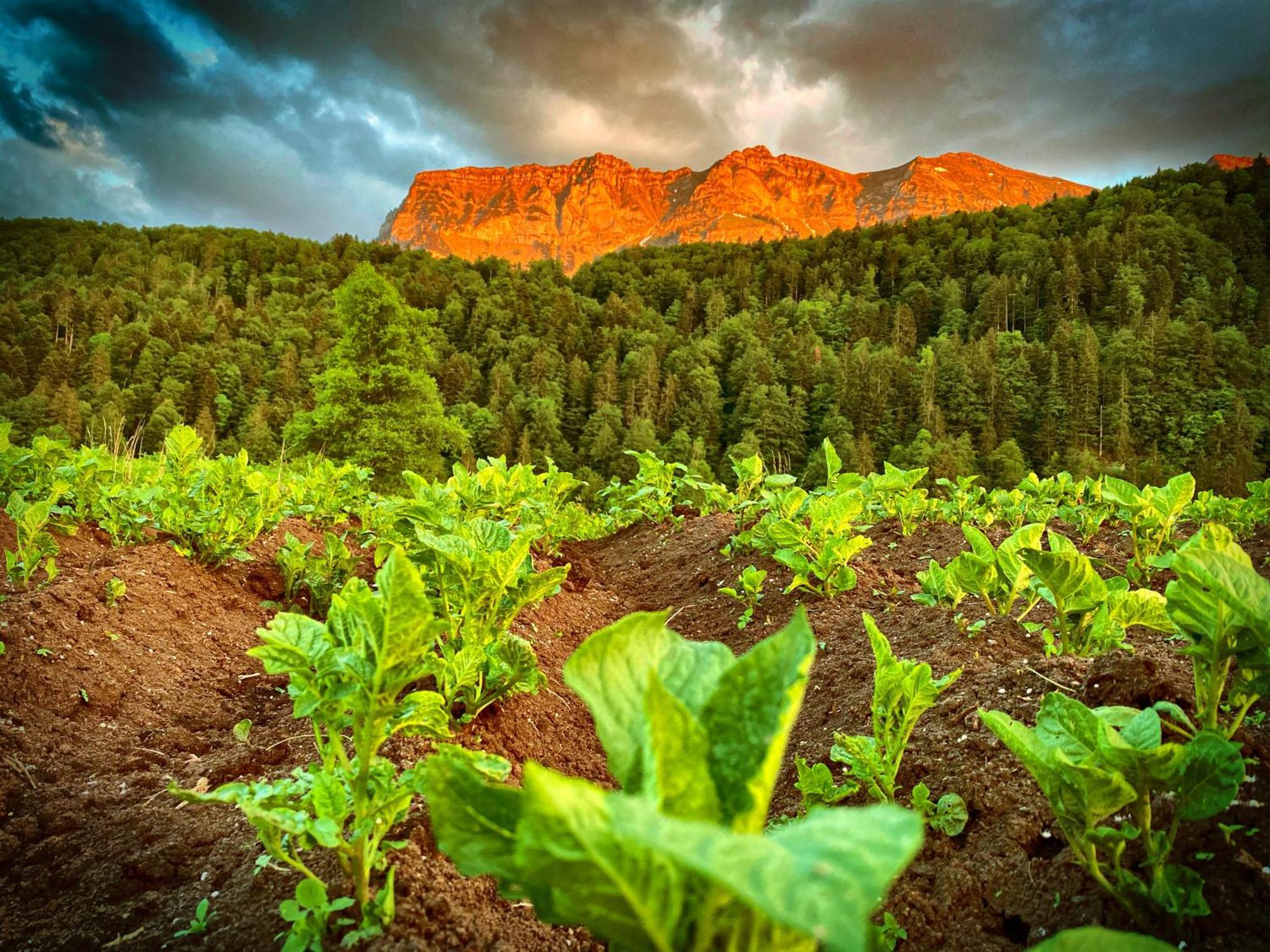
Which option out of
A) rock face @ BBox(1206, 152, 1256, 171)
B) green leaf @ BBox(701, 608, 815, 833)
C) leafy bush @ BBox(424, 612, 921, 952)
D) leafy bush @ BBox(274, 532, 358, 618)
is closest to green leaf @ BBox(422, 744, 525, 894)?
leafy bush @ BBox(424, 612, 921, 952)

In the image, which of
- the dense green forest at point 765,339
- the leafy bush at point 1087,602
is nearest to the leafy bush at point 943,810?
the leafy bush at point 1087,602

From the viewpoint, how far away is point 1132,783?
1.23 m

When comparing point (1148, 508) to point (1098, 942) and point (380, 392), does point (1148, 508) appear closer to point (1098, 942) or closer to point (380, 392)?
point (1098, 942)

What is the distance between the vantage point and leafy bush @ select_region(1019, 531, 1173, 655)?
2.33 metres

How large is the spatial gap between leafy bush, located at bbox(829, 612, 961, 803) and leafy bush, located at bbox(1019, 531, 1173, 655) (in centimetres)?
72

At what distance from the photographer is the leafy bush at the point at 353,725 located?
1.26m

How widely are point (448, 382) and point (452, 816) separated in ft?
270

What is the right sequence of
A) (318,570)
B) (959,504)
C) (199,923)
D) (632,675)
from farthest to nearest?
(959,504) → (318,570) → (199,923) → (632,675)

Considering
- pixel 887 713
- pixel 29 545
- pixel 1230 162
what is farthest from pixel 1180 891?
pixel 1230 162

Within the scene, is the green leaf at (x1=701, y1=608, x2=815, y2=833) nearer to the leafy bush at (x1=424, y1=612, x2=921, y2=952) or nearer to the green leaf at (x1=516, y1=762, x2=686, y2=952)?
the leafy bush at (x1=424, y1=612, x2=921, y2=952)

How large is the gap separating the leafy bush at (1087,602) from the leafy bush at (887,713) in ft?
2.37

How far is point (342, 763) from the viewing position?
1520 millimetres

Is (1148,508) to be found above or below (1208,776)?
above

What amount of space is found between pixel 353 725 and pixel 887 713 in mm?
1558
